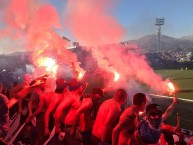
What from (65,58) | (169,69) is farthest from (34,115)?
(169,69)

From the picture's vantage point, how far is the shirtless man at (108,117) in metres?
6.09

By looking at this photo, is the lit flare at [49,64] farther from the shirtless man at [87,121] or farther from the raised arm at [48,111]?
the shirtless man at [87,121]

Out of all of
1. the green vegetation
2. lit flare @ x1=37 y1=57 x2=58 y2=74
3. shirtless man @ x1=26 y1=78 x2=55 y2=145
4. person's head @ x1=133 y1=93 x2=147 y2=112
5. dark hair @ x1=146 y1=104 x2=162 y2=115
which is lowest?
the green vegetation

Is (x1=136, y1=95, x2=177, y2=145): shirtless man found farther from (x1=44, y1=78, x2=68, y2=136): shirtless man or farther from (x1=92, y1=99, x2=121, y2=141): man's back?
(x1=44, y1=78, x2=68, y2=136): shirtless man

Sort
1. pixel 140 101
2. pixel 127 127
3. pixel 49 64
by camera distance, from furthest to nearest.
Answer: pixel 49 64 < pixel 140 101 < pixel 127 127

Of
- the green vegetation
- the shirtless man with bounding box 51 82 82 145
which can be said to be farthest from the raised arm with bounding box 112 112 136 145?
the green vegetation

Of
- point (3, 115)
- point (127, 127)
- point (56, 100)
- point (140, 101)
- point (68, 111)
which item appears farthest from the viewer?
point (56, 100)

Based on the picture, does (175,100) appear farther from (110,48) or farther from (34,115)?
(110,48)

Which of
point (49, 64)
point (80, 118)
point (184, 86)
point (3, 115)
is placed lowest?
point (184, 86)

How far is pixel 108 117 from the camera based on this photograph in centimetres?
610

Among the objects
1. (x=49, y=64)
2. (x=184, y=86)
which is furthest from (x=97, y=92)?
(x=184, y=86)

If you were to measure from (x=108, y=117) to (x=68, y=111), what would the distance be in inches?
68.4

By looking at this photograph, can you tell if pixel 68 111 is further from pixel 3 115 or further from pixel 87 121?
pixel 3 115

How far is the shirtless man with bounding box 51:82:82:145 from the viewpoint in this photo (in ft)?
24.1
